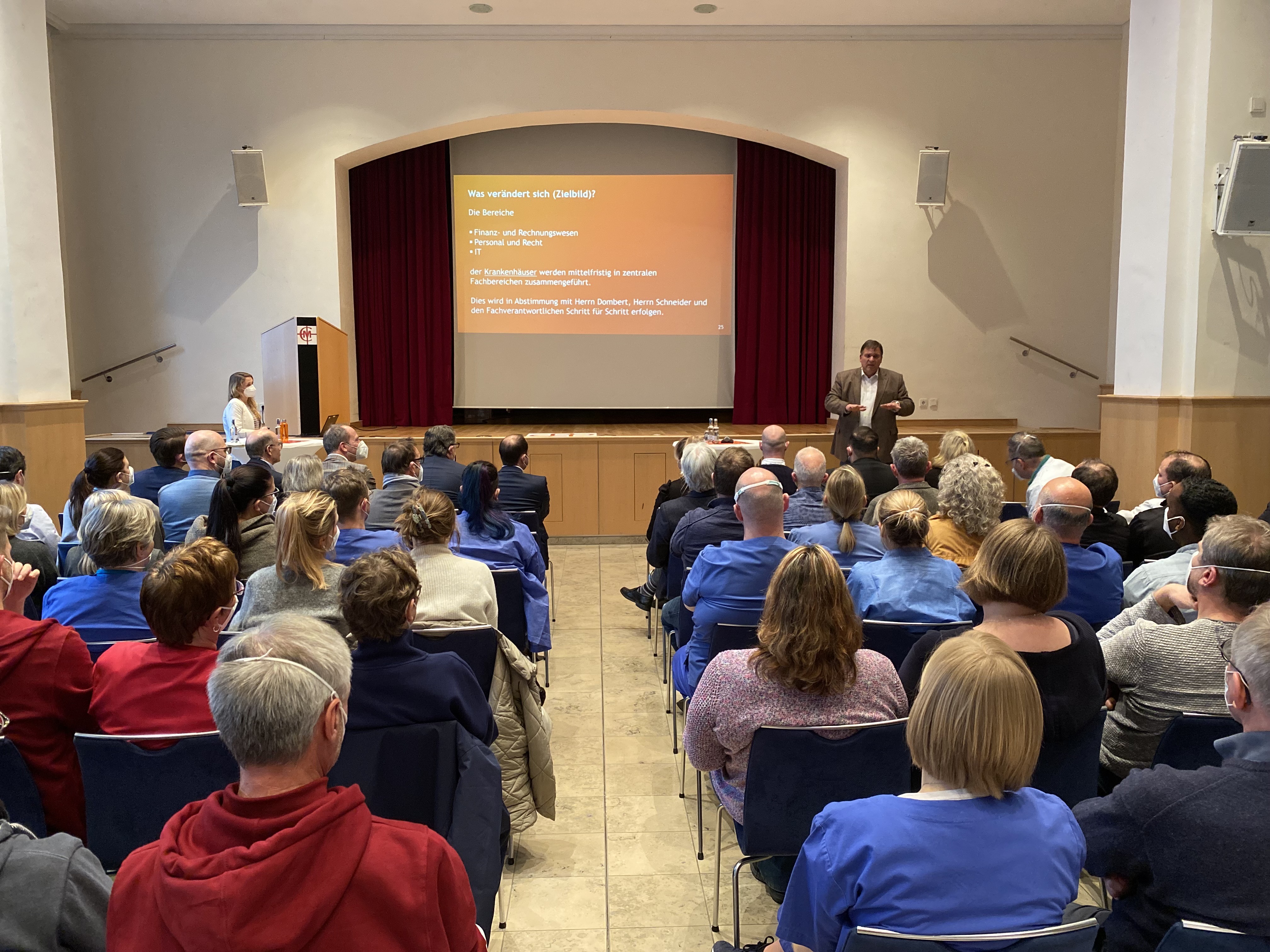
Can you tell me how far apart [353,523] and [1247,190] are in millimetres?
6052

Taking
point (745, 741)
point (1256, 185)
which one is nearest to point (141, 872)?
point (745, 741)

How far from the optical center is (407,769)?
2.02m

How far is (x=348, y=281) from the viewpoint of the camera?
31.9 ft

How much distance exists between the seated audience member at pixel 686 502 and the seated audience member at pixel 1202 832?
9.84 ft

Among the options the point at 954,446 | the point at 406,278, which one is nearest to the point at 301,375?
the point at 406,278

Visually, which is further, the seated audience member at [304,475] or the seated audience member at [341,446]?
the seated audience member at [341,446]

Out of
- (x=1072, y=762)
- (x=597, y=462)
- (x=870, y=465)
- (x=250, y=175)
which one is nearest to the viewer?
(x=1072, y=762)

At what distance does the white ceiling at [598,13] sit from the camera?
8555mm

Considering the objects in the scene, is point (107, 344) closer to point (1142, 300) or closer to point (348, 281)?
point (348, 281)

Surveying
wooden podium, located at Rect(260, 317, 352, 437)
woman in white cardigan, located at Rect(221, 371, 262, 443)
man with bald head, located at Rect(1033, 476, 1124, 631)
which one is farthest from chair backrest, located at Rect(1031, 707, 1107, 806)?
wooden podium, located at Rect(260, 317, 352, 437)

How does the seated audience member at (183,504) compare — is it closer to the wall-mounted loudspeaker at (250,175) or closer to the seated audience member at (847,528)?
the seated audience member at (847,528)

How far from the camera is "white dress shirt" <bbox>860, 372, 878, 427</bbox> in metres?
7.94

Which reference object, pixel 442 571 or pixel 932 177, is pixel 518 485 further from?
pixel 932 177

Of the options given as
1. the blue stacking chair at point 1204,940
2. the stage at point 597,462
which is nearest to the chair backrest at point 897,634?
the blue stacking chair at point 1204,940
